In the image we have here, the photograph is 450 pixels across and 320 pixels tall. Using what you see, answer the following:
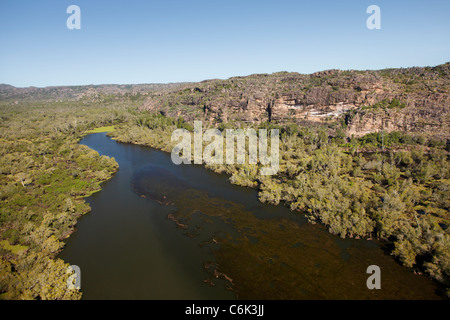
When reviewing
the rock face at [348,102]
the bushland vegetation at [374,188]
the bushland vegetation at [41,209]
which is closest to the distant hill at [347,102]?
the rock face at [348,102]

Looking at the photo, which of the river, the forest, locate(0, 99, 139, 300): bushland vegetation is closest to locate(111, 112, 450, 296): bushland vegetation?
the forest

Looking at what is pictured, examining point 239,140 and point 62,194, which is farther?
point 239,140

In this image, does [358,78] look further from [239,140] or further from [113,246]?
[113,246]

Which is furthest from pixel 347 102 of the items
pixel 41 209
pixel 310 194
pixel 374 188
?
pixel 41 209

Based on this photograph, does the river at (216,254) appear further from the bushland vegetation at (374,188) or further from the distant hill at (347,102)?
the distant hill at (347,102)

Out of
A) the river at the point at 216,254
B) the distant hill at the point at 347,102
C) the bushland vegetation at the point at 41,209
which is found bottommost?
the river at the point at 216,254
